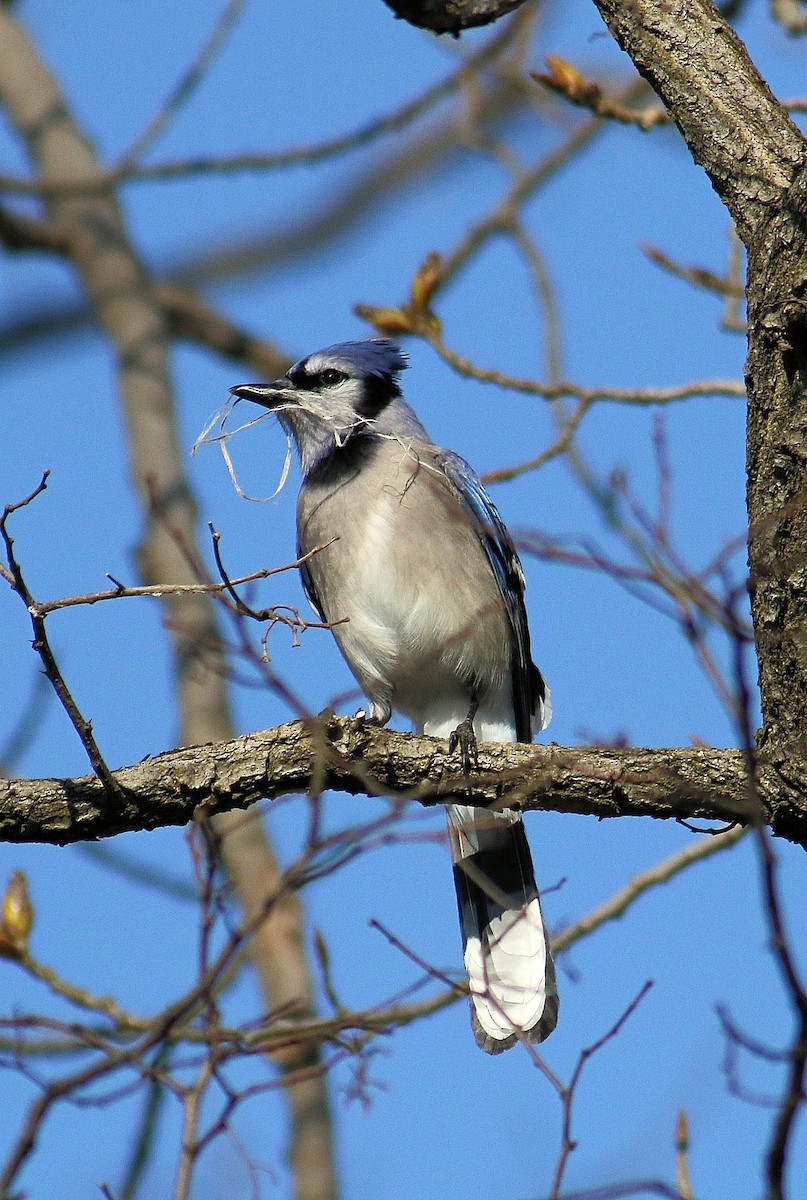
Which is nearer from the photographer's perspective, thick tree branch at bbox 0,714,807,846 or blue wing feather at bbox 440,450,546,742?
thick tree branch at bbox 0,714,807,846

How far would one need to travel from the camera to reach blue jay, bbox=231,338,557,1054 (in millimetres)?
4996

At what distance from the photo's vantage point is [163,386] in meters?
7.55

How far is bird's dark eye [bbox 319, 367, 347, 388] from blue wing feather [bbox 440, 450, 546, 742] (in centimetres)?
60

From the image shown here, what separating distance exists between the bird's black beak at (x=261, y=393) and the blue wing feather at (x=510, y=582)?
0.68m

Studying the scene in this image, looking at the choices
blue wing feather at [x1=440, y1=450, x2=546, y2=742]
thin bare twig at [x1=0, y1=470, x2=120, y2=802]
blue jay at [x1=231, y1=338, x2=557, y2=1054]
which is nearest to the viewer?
thin bare twig at [x1=0, y1=470, x2=120, y2=802]

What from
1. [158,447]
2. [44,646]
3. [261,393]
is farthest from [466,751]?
[158,447]

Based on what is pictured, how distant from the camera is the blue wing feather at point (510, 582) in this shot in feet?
17.3

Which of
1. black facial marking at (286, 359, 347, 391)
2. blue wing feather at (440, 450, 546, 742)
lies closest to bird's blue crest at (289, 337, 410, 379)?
black facial marking at (286, 359, 347, 391)

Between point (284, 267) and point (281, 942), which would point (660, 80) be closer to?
point (281, 942)

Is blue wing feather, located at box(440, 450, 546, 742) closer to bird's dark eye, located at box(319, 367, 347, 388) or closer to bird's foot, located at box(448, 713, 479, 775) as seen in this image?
bird's dark eye, located at box(319, 367, 347, 388)

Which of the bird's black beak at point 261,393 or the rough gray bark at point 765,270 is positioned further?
the bird's black beak at point 261,393

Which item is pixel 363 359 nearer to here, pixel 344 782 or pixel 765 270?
pixel 344 782

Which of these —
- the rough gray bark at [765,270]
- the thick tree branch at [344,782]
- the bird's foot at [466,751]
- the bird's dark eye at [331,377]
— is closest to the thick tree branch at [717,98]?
the rough gray bark at [765,270]

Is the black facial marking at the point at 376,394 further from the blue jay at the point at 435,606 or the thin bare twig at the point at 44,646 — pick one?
the thin bare twig at the point at 44,646
